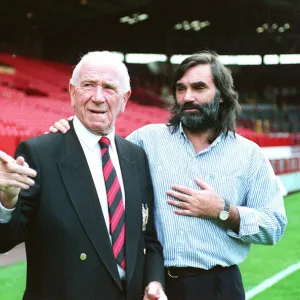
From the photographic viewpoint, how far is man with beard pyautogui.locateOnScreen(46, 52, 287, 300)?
2881 millimetres

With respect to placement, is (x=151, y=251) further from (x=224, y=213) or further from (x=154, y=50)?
(x=154, y=50)

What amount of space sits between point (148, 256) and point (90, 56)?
0.92 metres

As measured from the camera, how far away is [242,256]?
3.02 meters

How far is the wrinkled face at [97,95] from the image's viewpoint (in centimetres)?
246

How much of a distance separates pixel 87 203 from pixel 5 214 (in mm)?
375

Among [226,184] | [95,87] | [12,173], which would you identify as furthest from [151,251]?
[12,173]

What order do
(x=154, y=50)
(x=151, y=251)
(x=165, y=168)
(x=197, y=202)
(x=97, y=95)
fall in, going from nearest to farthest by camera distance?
(x=97, y=95) < (x=151, y=251) < (x=197, y=202) < (x=165, y=168) < (x=154, y=50)

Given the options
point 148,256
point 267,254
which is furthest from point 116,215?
point 267,254

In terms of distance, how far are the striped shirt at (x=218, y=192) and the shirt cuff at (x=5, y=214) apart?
39.3 inches

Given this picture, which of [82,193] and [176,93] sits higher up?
[176,93]

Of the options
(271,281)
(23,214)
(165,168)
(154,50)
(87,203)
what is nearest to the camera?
(23,214)

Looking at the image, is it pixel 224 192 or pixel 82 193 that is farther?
pixel 224 192

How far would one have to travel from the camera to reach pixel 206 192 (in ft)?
9.34

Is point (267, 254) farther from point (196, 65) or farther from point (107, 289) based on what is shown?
→ point (107, 289)
